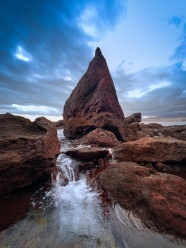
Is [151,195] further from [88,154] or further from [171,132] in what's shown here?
[171,132]

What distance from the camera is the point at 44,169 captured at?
632 cm

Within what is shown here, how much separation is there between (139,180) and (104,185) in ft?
5.20

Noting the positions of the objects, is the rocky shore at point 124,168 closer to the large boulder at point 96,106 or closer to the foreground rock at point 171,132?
the foreground rock at point 171,132

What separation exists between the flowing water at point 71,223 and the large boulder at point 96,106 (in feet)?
39.7

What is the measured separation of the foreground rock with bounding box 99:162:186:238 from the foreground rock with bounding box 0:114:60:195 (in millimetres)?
2587

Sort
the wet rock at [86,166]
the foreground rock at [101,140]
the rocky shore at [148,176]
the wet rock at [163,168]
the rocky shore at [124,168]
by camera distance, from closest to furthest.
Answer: the rocky shore at [148,176] < the rocky shore at [124,168] < the wet rock at [163,168] < the wet rock at [86,166] < the foreground rock at [101,140]

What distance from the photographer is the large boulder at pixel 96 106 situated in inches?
717

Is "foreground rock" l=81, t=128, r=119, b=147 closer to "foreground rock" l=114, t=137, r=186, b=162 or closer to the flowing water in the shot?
"foreground rock" l=114, t=137, r=186, b=162

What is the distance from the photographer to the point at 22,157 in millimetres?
5910

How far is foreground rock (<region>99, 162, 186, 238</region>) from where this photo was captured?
4.03m

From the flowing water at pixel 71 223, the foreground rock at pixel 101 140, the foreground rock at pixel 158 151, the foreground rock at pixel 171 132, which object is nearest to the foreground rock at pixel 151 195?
the flowing water at pixel 71 223

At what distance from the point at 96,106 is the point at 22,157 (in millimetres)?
15127

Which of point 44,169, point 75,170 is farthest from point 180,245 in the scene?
point 75,170

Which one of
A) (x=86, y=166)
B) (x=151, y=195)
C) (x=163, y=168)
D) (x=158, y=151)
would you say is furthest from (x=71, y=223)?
(x=158, y=151)
